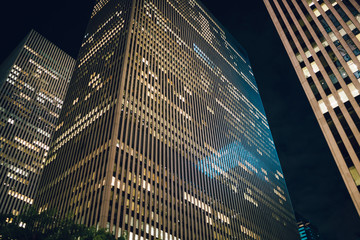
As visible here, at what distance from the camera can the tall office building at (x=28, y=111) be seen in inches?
4363

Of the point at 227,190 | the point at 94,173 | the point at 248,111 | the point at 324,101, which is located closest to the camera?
the point at 324,101

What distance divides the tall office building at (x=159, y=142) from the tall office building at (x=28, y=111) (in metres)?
36.9

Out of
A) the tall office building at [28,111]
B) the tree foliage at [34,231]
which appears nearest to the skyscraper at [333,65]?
the tree foliage at [34,231]

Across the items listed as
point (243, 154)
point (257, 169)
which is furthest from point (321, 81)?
point (257, 169)

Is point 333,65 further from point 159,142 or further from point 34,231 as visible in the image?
point 34,231

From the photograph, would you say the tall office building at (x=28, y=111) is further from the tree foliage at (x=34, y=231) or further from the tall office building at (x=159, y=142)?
the tree foliage at (x=34, y=231)

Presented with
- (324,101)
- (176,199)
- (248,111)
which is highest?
(248,111)

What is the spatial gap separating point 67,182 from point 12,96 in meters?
78.8

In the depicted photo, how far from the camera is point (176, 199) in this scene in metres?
70.1

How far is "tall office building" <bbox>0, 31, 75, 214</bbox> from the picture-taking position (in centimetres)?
11081

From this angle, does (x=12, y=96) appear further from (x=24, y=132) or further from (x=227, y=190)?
(x=227, y=190)

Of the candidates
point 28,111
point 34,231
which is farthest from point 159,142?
point 28,111

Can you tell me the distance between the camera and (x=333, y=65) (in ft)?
158

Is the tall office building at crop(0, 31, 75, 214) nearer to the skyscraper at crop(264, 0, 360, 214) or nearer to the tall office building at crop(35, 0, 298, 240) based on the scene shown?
the tall office building at crop(35, 0, 298, 240)
